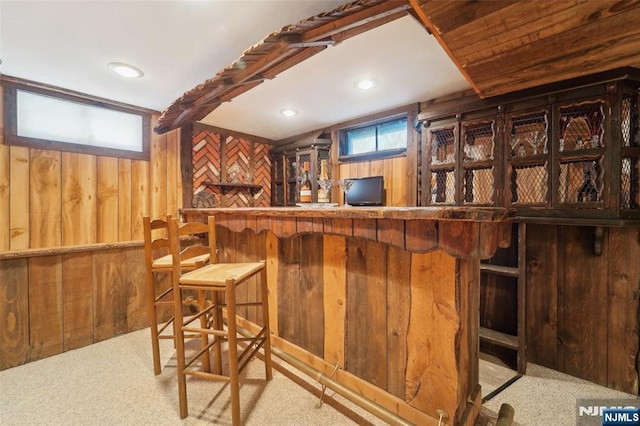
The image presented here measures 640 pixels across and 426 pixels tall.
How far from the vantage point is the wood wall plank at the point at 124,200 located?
8.91 feet

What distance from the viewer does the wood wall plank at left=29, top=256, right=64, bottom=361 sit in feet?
6.98

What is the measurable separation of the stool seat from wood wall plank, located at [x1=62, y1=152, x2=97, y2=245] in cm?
165

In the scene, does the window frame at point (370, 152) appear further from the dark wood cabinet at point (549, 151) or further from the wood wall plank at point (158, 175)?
the wood wall plank at point (158, 175)

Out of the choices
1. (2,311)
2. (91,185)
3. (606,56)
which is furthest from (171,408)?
(606,56)

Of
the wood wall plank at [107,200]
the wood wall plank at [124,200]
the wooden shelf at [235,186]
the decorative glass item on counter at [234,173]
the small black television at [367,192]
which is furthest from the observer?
the decorative glass item on counter at [234,173]

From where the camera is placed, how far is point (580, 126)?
192cm

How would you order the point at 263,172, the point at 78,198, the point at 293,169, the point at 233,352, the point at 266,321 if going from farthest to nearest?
1. the point at 263,172
2. the point at 293,169
3. the point at 78,198
4. the point at 266,321
5. the point at 233,352

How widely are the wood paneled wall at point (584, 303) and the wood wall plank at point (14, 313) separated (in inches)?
158

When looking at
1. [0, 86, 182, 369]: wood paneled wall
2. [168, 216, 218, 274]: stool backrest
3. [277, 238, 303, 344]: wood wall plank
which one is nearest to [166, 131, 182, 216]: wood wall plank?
[0, 86, 182, 369]: wood paneled wall

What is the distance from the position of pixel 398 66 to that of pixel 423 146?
824mm

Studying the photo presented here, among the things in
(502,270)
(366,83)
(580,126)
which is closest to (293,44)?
(366,83)

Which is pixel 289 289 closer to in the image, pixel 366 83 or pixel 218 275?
pixel 218 275

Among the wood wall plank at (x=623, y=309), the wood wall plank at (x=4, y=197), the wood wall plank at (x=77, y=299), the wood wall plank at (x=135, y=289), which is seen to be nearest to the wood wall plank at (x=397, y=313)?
the wood wall plank at (x=623, y=309)

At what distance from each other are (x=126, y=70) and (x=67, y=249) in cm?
155
